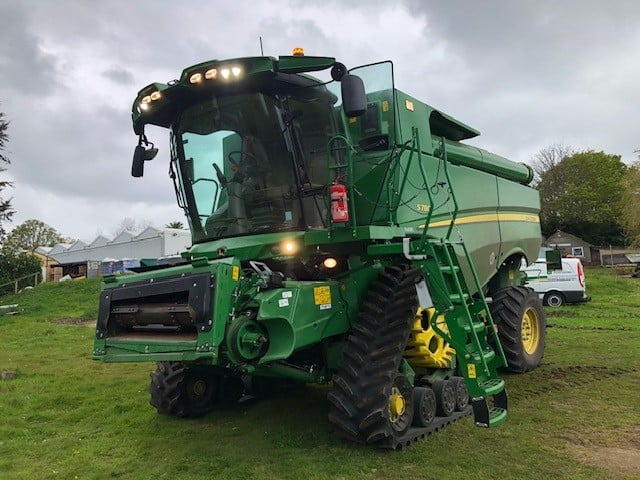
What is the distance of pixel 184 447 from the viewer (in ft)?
14.8

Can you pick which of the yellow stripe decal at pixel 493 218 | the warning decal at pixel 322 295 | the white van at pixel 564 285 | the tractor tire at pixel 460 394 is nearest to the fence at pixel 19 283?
the white van at pixel 564 285

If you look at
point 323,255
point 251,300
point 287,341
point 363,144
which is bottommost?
point 287,341

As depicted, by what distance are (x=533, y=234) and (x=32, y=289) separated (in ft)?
77.4

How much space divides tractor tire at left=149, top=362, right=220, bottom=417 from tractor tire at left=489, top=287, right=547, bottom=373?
4033mm

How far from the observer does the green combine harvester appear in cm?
402

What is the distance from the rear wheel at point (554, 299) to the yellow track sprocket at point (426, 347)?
13.2 meters

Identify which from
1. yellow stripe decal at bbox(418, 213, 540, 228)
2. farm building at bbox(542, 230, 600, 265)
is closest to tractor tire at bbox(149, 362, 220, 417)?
yellow stripe decal at bbox(418, 213, 540, 228)

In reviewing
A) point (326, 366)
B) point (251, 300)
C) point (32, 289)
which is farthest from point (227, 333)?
point (32, 289)

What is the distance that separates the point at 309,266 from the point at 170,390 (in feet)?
6.31

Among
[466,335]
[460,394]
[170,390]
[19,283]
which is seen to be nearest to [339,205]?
[466,335]

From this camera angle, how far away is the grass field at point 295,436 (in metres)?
3.92

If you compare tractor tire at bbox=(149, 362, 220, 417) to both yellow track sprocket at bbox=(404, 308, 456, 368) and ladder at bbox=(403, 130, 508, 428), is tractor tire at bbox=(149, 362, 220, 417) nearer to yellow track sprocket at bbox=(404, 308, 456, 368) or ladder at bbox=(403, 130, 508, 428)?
yellow track sprocket at bbox=(404, 308, 456, 368)

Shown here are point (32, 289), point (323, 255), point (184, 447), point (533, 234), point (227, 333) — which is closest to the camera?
point (227, 333)

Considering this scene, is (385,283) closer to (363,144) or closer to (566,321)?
(363,144)
